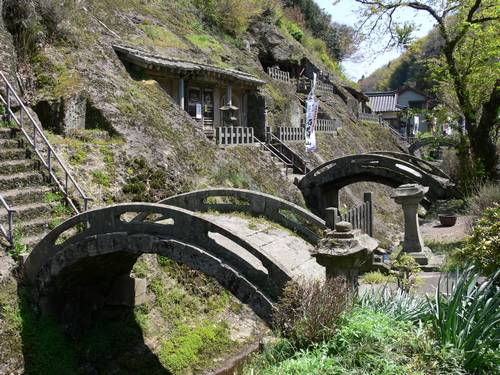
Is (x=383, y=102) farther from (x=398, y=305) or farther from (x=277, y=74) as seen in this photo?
(x=398, y=305)

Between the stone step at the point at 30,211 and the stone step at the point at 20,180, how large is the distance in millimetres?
613

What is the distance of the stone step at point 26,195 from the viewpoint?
10.6 m

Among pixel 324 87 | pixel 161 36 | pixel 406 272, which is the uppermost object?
pixel 161 36

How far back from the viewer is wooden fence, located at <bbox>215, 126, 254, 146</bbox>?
2086 cm

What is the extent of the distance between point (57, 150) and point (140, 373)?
5960 millimetres

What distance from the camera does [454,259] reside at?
13945 millimetres

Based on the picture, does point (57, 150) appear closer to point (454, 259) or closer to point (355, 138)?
point (454, 259)

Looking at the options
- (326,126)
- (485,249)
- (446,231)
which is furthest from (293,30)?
(485,249)

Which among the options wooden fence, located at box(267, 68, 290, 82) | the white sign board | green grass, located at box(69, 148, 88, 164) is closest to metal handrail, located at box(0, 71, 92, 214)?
green grass, located at box(69, 148, 88, 164)

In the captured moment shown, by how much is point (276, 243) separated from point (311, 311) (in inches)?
178

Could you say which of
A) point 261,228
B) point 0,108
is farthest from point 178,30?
point 261,228

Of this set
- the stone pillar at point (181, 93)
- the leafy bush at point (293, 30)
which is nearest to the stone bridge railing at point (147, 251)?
the stone pillar at point (181, 93)

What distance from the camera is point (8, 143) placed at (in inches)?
460

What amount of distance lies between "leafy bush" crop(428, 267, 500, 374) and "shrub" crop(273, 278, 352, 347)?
117 centimetres
